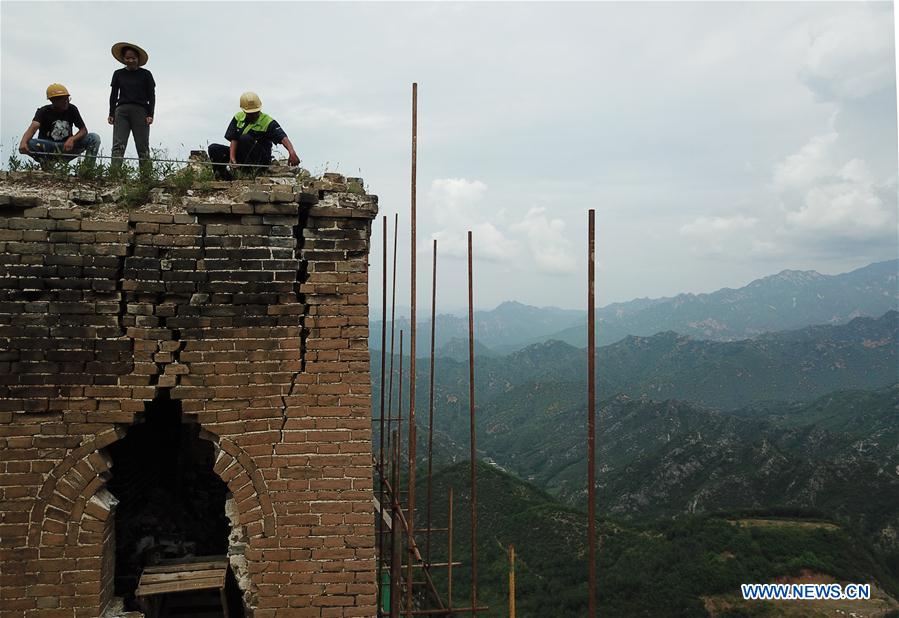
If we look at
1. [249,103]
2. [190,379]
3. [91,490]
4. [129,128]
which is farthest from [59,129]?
[91,490]

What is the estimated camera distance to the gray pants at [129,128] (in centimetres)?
565

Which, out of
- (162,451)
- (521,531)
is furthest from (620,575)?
(162,451)

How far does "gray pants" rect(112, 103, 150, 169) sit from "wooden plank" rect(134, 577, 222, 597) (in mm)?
3912

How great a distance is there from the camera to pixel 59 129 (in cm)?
525

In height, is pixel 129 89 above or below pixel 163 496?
above

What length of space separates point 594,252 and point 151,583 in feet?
13.1

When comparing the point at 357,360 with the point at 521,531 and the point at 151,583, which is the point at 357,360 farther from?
the point at 521,531

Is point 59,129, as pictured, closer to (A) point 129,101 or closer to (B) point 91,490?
(A) point 129,101

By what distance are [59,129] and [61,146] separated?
244mm

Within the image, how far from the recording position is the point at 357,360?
4289mm

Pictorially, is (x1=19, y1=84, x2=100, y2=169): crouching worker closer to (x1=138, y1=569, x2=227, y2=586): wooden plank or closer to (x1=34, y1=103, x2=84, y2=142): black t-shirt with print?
(x1=34, y1=103, x2=84, y2=142): black t-shirt with print

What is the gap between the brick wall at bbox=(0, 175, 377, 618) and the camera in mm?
3893

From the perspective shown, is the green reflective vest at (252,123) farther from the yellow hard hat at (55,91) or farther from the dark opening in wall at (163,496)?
the dark opening in wall at (163,496)

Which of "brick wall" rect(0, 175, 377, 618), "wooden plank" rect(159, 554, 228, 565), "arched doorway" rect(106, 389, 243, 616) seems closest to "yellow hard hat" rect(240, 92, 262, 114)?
"brick wall" rect(0, 175, 377, 618)
